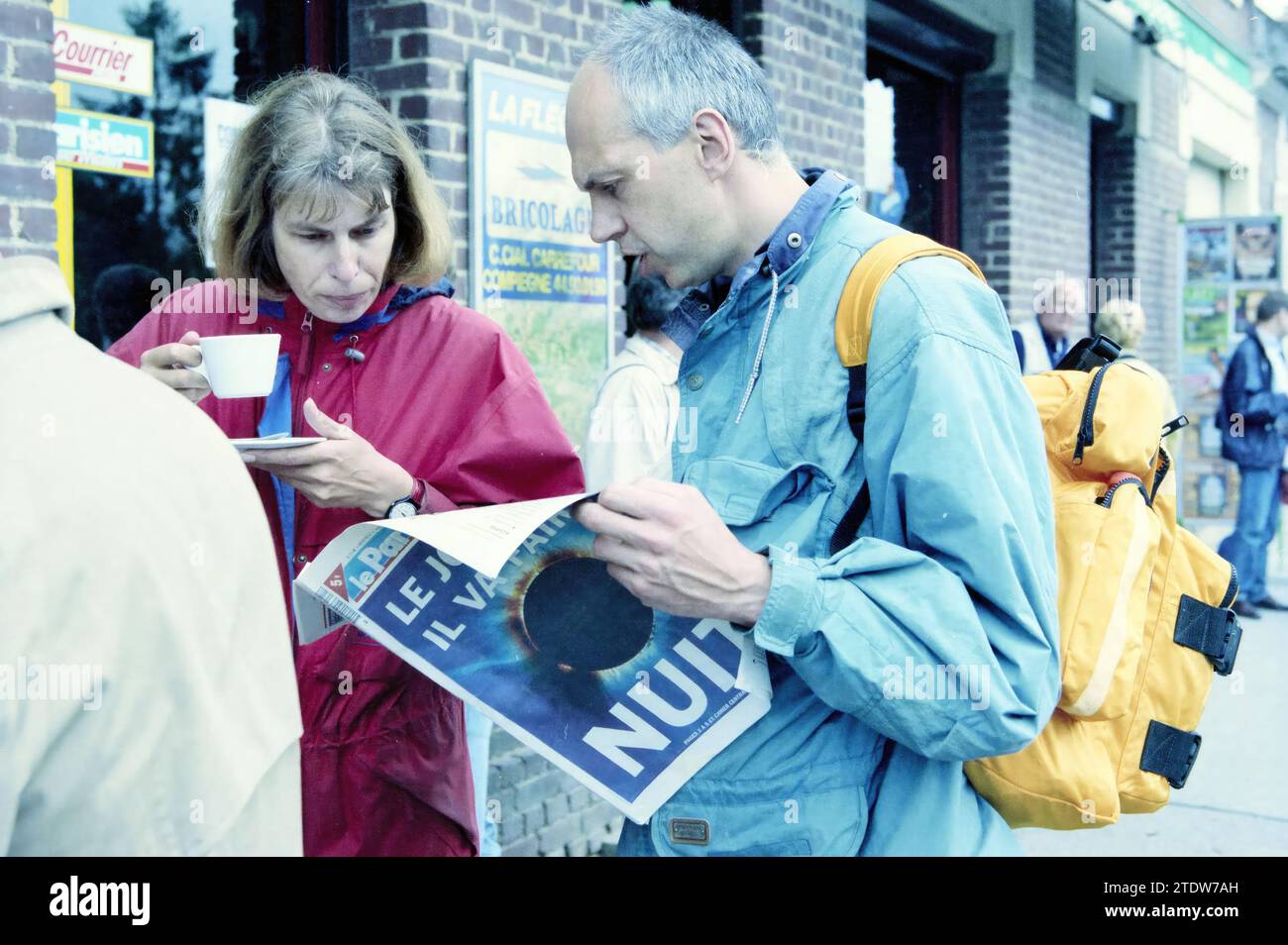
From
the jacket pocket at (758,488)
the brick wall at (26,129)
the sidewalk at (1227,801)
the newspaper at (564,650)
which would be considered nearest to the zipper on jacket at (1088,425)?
the jacket pocket at (758,488)

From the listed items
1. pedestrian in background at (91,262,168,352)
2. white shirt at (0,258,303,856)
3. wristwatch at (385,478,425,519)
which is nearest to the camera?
white shirt at (0,258,303,856)

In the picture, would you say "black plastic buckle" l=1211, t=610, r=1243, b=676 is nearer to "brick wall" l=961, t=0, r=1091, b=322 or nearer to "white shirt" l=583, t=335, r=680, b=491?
"white shirt" l=583, t=335, r=680, b=491

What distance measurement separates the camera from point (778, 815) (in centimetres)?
157

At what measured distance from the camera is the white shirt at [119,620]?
2.92 ft

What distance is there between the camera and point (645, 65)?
171 cm

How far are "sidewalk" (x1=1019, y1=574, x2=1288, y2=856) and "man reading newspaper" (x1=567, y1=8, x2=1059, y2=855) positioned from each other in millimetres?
2425

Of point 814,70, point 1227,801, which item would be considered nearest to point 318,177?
point 814,70

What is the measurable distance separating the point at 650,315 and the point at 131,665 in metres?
3.11

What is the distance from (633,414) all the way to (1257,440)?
6559 millimetres

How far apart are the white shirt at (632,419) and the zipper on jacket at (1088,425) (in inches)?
70.5

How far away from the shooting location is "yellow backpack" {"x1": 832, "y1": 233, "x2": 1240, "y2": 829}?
1.67 metres

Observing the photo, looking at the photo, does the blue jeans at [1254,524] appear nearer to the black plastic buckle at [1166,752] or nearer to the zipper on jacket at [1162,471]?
the zipper on jacket at [1162,471]

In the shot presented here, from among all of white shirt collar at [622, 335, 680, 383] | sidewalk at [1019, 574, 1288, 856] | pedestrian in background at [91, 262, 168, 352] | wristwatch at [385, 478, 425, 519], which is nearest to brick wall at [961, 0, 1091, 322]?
sidewalk at [1019, 574, 1288, 856]
